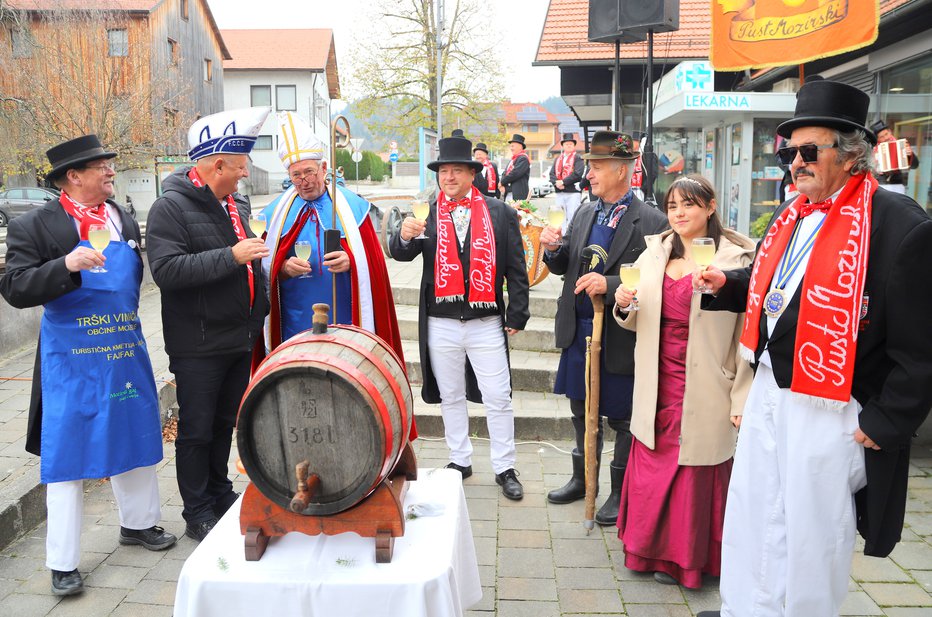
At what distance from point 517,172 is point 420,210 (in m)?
10.2

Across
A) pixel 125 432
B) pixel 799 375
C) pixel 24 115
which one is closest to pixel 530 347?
pixel 125 432

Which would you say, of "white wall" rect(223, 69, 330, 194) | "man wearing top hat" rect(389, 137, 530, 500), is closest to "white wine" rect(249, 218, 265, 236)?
"man wearing top hat" rect(389, 137, 530, 500)

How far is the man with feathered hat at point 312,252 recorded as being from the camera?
4.18 meters

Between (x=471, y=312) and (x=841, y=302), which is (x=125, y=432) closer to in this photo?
(x=471, y=312)

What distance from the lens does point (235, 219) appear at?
4070 millimetres

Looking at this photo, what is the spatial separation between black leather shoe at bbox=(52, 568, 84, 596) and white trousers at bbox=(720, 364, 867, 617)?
2962 millimetres

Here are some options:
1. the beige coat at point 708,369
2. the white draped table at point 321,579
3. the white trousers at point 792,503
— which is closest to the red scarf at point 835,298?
the white trousers at point 792,503

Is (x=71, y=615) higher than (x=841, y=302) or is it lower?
lower

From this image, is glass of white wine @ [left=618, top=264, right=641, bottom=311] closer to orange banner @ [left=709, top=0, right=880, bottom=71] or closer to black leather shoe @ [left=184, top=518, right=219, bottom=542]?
orange banner @ [left=709, top=0, right=880, bottom=71]

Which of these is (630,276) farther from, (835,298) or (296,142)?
(296,142)

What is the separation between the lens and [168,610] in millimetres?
3379

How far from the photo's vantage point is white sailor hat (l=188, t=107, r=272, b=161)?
3.74 m

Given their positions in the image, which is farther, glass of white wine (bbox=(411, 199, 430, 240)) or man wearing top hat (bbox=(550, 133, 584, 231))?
man wearing top hat (bbox=(550, 133, 584, 231))

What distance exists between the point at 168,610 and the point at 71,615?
16.6 inches
